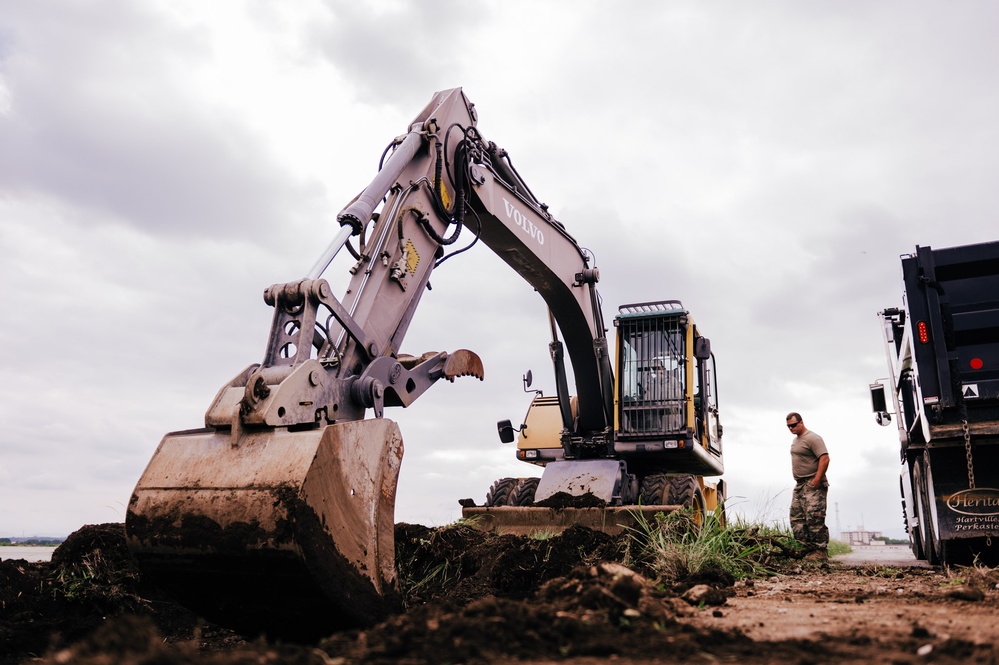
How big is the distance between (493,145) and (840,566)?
5233 millimetres

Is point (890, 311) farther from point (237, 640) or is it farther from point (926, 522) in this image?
point (237, 640)

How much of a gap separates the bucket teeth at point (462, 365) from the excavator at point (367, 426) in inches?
0.6

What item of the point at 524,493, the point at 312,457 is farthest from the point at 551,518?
the point at 312,457

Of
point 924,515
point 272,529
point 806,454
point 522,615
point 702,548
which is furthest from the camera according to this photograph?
point 806,454

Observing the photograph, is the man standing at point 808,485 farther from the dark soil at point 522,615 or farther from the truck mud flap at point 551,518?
the truck mud flap at point 551,518

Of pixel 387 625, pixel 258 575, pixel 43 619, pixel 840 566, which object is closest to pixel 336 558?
pixel 258 575

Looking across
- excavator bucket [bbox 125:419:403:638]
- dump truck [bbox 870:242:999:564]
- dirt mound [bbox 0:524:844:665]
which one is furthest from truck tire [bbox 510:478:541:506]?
excavator bucket [bbox 125:419:403:638]

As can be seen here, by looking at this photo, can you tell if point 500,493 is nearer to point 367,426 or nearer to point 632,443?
point 632,443

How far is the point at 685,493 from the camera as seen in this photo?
8.42 metres

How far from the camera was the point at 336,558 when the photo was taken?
3.94 metres

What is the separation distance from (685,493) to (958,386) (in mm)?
2779

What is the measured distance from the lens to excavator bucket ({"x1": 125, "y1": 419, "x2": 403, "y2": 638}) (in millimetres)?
3820

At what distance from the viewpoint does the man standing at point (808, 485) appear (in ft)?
32.7

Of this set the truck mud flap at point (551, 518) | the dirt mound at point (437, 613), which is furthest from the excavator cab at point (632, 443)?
the dirt mound at point (437, 613)
